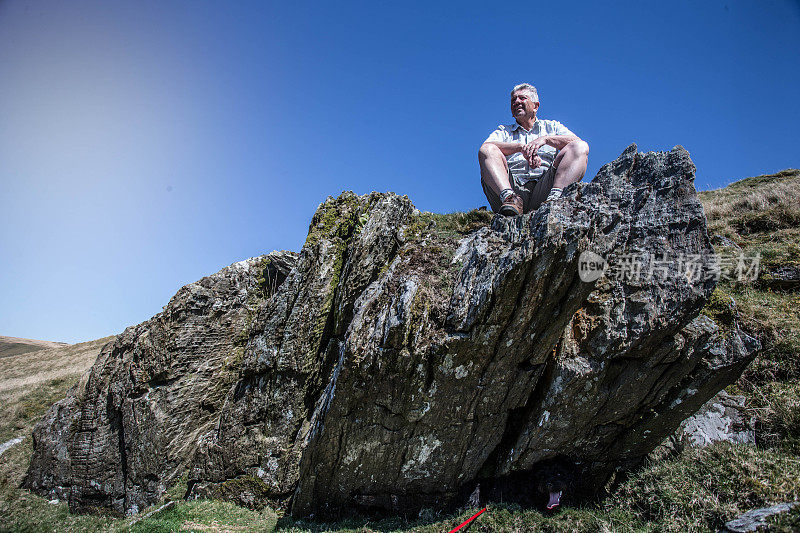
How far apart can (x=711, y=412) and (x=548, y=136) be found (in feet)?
23.6

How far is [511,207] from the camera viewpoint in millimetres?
7680

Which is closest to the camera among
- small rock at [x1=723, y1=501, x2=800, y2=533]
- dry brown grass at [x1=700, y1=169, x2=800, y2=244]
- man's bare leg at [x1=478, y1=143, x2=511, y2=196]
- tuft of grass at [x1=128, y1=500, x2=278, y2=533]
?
small rock at [x1=723, y1=501, x2=800, y2=533]

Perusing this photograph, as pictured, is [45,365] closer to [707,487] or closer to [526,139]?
[526,139]

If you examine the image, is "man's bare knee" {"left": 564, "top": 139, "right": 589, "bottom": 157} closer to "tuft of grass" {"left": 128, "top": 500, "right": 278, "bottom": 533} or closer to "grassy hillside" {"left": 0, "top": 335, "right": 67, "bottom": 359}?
"tuft of grass" {"left": 128, "top": 500, "right": 278, "bottom": 533}

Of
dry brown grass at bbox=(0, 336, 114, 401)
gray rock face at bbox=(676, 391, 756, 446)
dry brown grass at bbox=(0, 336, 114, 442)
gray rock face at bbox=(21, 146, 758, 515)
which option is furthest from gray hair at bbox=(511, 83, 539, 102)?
dry brown grass at bbox=(0, 336, 114, 401)

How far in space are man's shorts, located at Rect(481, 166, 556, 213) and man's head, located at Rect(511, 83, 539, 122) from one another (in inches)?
72.4

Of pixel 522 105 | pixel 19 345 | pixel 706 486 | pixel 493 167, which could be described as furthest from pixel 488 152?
pixel 19 345

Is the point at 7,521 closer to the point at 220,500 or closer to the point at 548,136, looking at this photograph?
the point at 220,500

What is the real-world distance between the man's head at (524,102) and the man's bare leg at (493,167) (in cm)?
143

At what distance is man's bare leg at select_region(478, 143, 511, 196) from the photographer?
8.46 meters

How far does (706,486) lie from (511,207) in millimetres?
6049

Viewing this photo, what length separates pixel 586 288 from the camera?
6117 millimetres

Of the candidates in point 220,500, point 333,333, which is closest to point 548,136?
point 333,333

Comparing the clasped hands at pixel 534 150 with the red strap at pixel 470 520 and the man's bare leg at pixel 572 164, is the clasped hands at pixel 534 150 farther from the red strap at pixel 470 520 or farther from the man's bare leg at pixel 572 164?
the red strap at pixel 470 520
